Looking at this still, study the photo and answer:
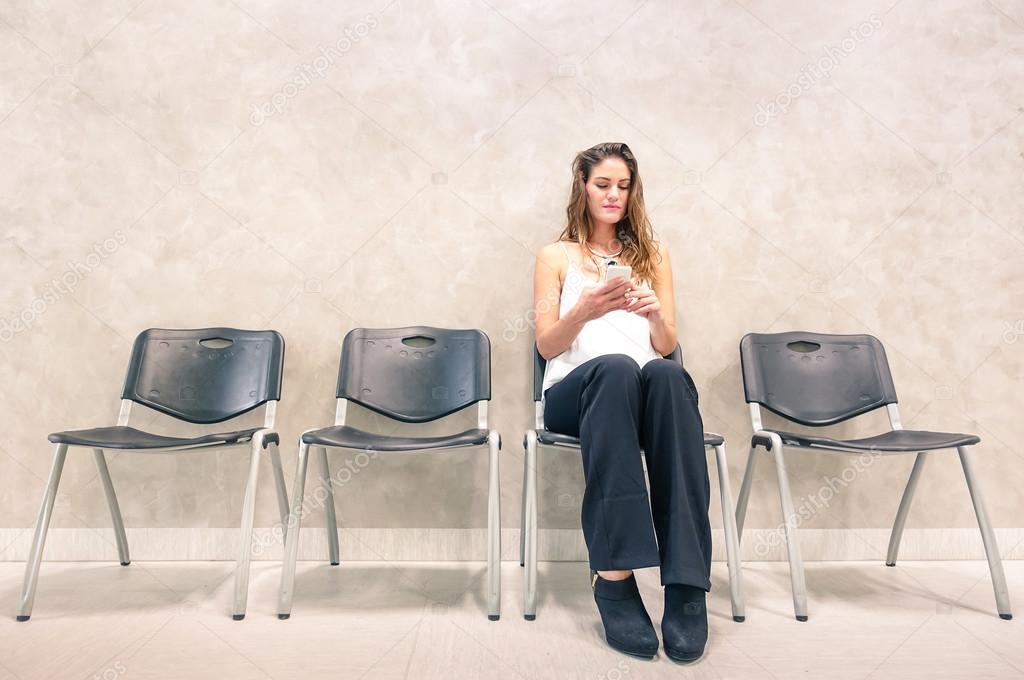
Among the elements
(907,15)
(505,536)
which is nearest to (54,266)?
(505,536)

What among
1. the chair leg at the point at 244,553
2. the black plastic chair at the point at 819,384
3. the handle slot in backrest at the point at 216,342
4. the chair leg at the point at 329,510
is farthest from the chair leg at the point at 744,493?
the handle slot in backrest at the point at 216,342

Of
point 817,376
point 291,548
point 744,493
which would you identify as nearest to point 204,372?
point 291,548

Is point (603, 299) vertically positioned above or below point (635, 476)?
above

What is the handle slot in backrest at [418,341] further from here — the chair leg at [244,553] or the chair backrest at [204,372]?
the chair leg at [244,553]

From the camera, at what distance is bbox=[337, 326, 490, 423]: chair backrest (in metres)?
1.94

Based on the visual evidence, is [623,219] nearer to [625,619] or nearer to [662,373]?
[662,373]

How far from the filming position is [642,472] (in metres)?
1.36

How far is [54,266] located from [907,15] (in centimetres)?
297

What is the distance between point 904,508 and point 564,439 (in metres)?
1.18

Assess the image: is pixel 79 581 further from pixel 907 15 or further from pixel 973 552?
pixel 907 15

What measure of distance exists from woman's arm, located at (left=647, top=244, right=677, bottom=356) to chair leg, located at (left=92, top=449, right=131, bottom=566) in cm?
165

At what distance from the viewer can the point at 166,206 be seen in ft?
6.97

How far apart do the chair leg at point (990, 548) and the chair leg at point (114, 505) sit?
7.82 ft

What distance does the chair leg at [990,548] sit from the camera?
1590 millimetres
